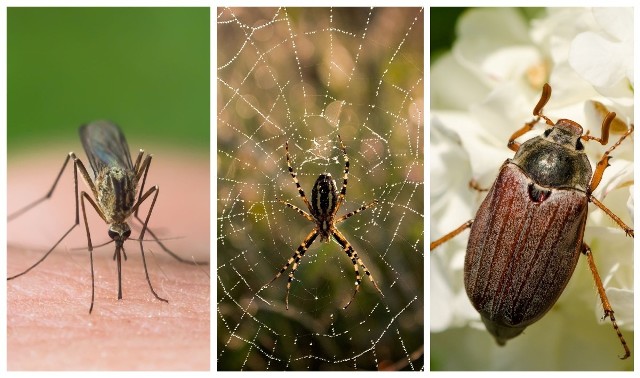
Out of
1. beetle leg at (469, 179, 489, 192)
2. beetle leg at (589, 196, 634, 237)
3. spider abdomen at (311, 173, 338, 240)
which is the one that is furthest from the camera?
spider abdomen at (311, 173, 338, 240)

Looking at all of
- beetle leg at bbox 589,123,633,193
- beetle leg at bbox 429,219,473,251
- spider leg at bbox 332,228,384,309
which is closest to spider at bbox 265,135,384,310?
spider leg at bbox 332,228,384,309

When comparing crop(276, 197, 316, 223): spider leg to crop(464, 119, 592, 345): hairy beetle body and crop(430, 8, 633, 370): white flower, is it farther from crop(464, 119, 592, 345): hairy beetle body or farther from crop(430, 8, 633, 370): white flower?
crop(464, 119, 592, 345): hairy beetle body

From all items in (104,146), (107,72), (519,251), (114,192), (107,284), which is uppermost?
(107,72)

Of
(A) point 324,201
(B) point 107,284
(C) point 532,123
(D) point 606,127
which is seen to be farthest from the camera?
(B) point 107,284

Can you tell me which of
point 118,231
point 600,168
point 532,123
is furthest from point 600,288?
point 118,231

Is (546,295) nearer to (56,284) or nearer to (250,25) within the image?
(250,25)

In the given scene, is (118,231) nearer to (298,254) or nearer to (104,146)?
(104,146)
